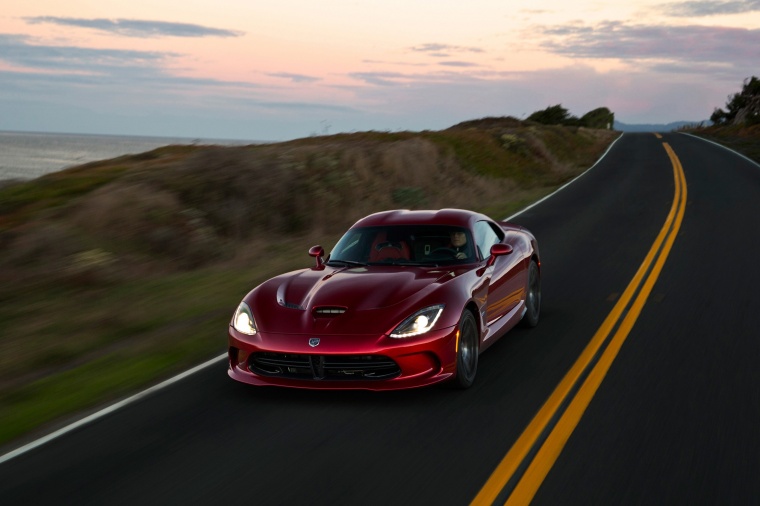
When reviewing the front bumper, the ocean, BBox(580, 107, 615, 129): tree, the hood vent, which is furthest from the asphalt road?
BBox(580, 107, 615, 129): tree

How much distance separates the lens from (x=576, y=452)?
18.7ft

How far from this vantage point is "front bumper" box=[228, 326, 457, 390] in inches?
267

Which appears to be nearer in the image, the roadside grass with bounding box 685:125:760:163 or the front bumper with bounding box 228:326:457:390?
the front bumper with bounding box 228:326:457:390

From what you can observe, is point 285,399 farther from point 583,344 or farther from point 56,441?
point 583,344

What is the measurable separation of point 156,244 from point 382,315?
960cm

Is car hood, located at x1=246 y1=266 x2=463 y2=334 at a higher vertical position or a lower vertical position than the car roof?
lower

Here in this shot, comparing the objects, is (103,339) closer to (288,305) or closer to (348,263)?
(348,263)

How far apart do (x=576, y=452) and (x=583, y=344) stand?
3.37 metres

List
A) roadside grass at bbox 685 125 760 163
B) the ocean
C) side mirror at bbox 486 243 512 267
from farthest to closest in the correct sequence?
roadside grass at bbox 685 125 760 163 < the ocean < side mirror at bbox 486 243 512 267

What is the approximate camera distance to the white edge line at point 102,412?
6.14 metres

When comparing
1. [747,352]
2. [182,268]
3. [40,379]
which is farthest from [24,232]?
[747,352]

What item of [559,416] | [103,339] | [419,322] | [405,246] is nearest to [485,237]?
[405,246]

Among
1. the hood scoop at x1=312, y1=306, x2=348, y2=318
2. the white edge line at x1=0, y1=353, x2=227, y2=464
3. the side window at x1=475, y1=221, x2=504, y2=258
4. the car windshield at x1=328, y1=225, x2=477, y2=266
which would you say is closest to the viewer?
the white edge line at x1=0, y1=353, x2=227, y2=464

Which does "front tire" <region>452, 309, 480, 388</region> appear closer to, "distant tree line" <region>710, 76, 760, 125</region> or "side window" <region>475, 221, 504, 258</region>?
"side window" <region>475, 221, 504, 258</region>
